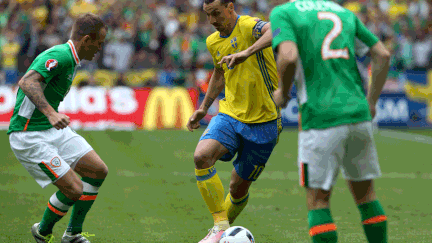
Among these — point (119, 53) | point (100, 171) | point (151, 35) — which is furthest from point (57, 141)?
point (151, 35)

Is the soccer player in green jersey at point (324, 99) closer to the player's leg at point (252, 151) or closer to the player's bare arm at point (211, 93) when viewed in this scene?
the player's leg at point (252, 151)

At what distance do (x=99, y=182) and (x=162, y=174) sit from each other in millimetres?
4392

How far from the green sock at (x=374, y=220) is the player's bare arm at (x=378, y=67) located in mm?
748

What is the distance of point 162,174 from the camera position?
31.6 ft

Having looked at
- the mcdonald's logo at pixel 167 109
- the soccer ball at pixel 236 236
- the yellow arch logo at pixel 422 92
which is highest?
the soccer ball at pixel 236 236

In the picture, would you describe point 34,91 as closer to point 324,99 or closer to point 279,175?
point 324,99

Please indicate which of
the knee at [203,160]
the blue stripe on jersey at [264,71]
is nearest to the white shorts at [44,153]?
the knee at [203,160]

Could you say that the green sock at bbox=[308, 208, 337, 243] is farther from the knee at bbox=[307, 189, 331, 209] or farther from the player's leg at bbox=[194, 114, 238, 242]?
the player's leg at bbox=[194, 114, 238, 242]

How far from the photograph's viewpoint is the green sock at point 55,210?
497cm

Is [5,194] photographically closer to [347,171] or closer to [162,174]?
[162,174]

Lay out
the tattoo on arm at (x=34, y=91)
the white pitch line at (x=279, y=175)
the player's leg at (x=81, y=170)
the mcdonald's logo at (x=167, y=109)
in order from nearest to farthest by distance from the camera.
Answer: the tattoo on arm at (x=34, y=91) < the player's leg at (x=81, y=170) < the white pitch line at (x=279, y=175) < the mcdonald's logo at (x=167, y=109)

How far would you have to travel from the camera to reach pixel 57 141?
5.05 meters

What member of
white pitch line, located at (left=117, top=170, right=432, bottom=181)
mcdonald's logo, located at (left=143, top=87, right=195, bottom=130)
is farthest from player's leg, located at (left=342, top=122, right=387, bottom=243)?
mcdonald's logo, located at (left=143, top=87, right=195, bottom=130)

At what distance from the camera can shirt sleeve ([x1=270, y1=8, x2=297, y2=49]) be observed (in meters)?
3.57
